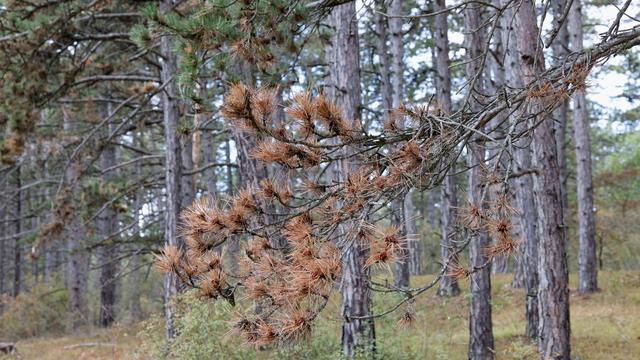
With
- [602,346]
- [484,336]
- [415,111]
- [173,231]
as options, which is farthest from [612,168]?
[415,111]

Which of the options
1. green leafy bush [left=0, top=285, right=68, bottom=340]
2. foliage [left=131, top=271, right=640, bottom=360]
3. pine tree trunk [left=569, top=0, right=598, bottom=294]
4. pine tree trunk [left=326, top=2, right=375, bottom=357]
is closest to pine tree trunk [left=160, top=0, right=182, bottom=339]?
foliage [left=131, top=271, right=640, bottom=360]

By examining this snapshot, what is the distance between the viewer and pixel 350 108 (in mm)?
6719

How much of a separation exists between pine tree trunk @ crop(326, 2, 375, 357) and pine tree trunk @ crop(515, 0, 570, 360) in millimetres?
1788

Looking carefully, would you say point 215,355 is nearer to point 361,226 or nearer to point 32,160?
point 361,226

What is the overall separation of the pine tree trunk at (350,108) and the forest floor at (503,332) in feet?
0.82

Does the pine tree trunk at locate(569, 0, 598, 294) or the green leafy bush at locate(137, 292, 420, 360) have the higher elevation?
the pine tree trunk at locate(569, 0, 598, 294)

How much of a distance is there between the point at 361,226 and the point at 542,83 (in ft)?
4.33

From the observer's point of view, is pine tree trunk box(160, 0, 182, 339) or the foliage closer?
the foliage

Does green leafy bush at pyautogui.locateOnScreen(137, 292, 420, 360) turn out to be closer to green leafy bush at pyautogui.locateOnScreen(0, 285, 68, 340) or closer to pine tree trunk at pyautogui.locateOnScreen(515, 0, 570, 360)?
pine tree trunk at pyautogui.locateOnScreen(515, 0, 570, 360)

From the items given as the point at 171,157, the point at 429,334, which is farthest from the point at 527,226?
the point at 171,157

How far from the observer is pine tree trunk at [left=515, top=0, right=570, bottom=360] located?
17.1ft

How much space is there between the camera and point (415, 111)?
3375 millimetres

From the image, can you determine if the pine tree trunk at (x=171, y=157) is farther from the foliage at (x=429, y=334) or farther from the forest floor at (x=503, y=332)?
the forest floor at (x=503, y=332)

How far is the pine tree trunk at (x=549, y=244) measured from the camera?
5.21 m
